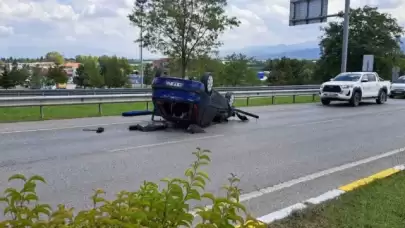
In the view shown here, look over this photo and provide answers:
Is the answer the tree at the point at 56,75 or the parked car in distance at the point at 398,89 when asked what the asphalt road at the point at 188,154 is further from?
the tree at the point at 56,75

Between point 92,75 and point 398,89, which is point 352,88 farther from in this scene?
point 92,75

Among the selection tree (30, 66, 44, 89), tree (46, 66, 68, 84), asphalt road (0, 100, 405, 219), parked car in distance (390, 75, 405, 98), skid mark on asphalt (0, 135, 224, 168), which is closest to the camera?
asphalt road (0, 100, 405, 219)

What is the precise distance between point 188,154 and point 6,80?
206ft

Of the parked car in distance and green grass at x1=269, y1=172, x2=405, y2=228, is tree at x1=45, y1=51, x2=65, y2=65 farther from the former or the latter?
green grass at x1=269, y1=172, x2=405, y2=228

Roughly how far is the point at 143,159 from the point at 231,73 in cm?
6023

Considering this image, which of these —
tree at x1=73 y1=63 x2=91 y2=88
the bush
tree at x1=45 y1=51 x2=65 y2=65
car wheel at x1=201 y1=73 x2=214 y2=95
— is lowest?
tree at x1=73 y1=63 x2=91 y2=88

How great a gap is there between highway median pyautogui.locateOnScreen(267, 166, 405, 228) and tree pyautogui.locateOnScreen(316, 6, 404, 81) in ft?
156

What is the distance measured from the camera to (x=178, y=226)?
7.39 ft

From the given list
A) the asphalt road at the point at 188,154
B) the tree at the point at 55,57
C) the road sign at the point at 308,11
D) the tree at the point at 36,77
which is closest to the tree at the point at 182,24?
the road sign at the point at 308,11

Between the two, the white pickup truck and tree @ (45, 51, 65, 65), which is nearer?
the white pickup truck

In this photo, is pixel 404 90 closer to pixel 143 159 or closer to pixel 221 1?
pixel 221 1

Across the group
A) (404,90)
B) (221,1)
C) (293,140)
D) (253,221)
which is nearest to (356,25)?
(404,90)

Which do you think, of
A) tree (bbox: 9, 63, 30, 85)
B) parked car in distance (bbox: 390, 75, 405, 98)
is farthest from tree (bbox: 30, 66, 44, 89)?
parked car in distance (bbox: 390, 75, 405, 98)

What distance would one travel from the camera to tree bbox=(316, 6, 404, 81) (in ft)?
163
